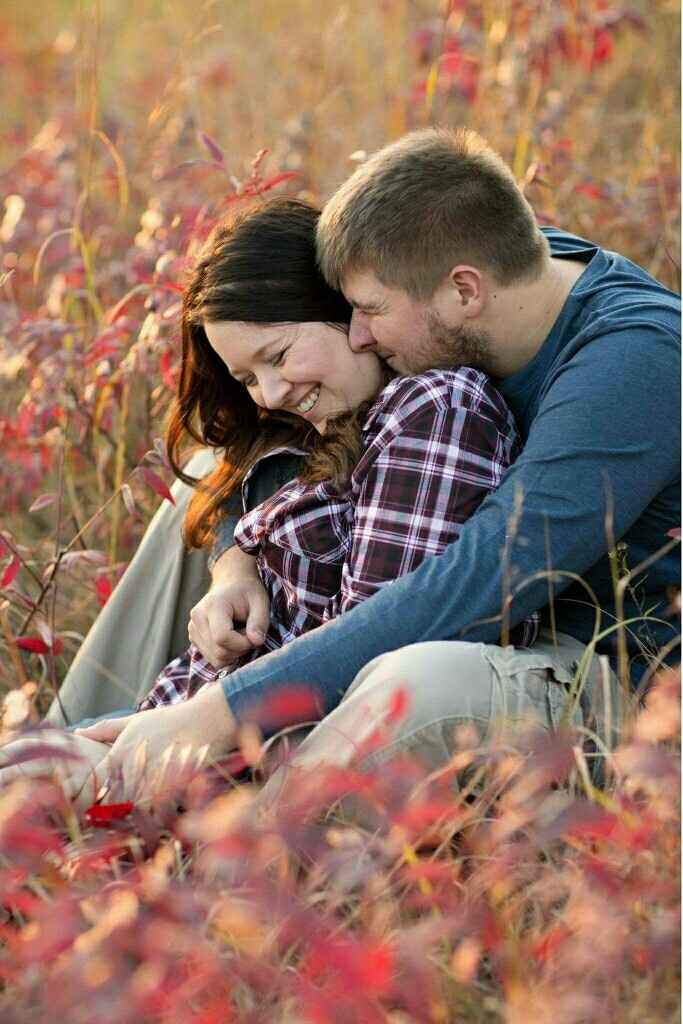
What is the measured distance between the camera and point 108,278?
4.21m

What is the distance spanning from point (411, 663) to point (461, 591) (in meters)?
0.18

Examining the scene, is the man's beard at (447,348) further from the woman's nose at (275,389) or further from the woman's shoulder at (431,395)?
the woman's nose at (275,389)

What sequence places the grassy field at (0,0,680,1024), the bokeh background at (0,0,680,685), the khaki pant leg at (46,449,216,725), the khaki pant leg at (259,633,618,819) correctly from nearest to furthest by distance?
the grassy field at (0,0,680,1024) < the khaki pant leg at (259,633,618,819) < the khaki pant leg at (46,449,216,725) < the bokeh background at (0,0,680,685)

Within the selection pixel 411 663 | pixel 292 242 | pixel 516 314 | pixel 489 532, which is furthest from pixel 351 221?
pixel 411 663

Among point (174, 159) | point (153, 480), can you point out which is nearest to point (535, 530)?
point (153, 480)

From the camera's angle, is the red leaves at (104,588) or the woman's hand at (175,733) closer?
the woman's hand at (175,733)

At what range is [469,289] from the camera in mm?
2316

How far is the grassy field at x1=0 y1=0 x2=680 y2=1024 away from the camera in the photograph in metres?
1.43

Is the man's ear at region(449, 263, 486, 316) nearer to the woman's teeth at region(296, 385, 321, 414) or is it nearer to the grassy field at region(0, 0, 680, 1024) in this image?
the woman's teeth at region(296, 385, 321, 414)

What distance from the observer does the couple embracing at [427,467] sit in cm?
210

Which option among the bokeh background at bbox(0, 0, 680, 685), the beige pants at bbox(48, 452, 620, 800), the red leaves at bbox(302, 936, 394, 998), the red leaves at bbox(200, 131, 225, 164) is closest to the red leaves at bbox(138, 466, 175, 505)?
the bokeh background at bbox(0, 0, 680, 685)

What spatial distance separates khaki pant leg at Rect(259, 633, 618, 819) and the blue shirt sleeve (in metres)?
0.08

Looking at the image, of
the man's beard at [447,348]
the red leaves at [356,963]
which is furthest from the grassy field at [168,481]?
the man's beard at [447,348]

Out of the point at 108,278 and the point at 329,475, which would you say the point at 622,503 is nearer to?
the point at 329,475
